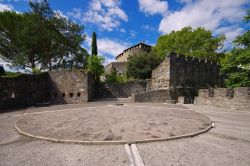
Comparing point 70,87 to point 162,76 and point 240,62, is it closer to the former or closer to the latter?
point 162,76

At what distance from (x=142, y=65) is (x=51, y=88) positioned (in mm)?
12902

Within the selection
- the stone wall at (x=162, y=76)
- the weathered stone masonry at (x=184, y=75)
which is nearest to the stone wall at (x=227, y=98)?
the weathered stone masonry at (x=184, y=75)

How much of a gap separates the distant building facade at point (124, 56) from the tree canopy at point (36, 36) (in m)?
12.6

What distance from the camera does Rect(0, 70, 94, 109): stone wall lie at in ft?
45.3

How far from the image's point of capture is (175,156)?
3363mm

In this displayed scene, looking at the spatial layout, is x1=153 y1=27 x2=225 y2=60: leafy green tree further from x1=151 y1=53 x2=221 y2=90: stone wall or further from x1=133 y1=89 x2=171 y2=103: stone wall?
x1=133 y1=89 x2=171 y2=103: stone wall

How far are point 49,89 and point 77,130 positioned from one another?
12.0 metres

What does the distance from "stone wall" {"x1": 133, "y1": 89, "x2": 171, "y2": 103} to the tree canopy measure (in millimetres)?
14496

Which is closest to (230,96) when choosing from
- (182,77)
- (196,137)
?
(182,77)

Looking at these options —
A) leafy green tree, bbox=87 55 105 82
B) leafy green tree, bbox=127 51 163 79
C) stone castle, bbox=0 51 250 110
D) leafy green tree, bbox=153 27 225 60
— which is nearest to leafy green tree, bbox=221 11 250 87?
stone castle, bbox=0 51 250 110

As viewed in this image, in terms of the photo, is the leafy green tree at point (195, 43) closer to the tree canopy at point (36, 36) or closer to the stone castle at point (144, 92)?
the stone castle at point (144, 92)

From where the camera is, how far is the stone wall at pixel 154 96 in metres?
14.2

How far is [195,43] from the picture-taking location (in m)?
30.4

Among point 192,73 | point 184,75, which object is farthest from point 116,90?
point 192,73
